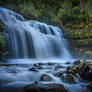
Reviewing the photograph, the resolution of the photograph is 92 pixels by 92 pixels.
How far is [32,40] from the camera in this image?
9.95m

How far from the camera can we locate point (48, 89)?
9.75ft

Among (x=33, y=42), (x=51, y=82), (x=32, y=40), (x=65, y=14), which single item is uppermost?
(x=65, y=14)

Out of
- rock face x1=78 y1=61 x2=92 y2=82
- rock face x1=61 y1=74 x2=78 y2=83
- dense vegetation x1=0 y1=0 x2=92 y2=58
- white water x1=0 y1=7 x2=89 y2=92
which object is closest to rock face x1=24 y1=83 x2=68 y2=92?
rock face x1=61 y1=74 x2=78 y2=83

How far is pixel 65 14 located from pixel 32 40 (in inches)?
229

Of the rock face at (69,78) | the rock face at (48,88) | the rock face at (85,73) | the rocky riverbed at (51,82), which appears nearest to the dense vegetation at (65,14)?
the rock face at (85,73)

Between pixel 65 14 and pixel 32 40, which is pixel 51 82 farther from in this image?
pixel 65 14

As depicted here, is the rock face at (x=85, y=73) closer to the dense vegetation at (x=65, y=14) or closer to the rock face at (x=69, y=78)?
the rock face at (x=69, y=78)

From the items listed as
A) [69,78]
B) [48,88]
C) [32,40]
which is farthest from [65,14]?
[48,88]

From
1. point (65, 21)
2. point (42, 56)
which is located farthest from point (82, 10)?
point (42, 56)

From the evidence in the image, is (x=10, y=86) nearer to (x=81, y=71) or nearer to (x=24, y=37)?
(x=81, y=71)

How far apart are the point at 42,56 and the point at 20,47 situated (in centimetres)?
172

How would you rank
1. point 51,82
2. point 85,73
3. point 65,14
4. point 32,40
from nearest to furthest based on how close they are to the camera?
point 51,82 → point 85,73 → point 32,40 → point 65,14

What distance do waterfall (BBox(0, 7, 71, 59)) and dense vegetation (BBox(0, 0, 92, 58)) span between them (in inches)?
44.3

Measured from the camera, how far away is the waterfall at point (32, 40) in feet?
30.0
